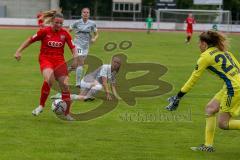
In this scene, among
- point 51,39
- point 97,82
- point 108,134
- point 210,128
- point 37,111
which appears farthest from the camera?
point 97,82

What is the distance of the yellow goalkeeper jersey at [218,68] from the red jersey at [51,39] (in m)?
3.45

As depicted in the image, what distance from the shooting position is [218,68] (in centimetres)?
808

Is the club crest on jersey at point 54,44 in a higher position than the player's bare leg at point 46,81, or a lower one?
higher

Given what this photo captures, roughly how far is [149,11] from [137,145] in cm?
6767

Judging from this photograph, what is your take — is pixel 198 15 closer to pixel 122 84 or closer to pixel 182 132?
pixel 122 84

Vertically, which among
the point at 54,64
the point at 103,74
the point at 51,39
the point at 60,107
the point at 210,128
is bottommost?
the point at 60,107

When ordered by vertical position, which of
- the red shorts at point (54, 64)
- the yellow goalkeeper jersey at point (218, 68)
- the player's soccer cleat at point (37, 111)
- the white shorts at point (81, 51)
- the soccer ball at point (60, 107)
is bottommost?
the player's soccer cleat at point (37, 111)

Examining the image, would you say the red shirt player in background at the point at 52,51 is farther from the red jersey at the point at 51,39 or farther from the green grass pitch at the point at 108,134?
the green grass pitch at the point at 108,134

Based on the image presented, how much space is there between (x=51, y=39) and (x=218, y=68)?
3.76 m

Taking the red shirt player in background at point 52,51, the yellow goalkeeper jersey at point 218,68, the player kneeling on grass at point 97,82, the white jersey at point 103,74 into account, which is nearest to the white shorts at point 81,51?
the player kneeling on grass at point 97,82

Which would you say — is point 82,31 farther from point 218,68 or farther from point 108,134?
point 218,68

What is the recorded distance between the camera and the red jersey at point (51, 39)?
10.6 m

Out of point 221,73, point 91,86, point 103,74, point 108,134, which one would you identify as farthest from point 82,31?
point 221,73

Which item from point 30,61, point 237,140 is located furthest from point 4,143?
point 30,61
